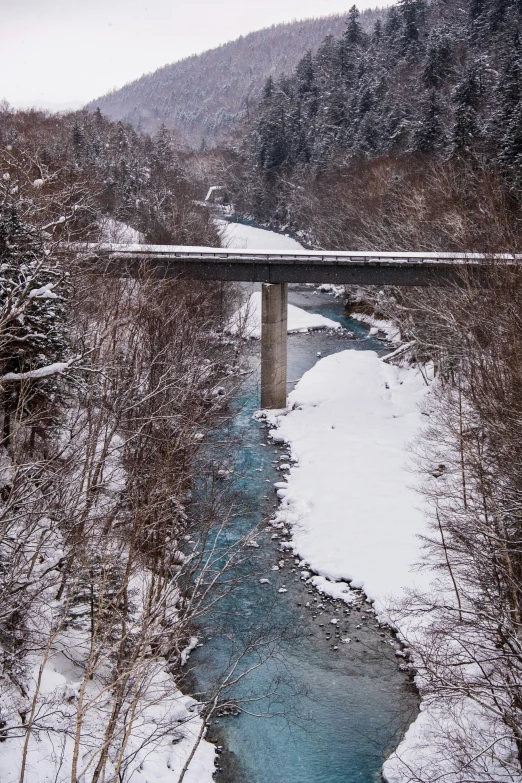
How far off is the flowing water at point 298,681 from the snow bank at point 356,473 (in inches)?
43.9

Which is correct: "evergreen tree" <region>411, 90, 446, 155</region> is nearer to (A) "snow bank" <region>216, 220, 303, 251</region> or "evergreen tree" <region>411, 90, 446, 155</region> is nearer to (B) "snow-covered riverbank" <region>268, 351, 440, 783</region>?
(A) "snow bank" <region>216, 220, 303, 251</region>

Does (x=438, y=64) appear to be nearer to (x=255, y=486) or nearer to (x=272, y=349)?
(x=272, y=349)

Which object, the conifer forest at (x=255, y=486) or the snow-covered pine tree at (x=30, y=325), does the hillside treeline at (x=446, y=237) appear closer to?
the conifer forest at (x=255, y=486)

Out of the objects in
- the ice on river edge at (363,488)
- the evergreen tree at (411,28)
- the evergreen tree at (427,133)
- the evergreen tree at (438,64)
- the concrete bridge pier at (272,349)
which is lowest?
the ice on river edge at (363,488)

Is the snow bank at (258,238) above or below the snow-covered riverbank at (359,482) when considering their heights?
above

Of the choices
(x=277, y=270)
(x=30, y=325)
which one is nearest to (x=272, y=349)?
(x=277, y=270)

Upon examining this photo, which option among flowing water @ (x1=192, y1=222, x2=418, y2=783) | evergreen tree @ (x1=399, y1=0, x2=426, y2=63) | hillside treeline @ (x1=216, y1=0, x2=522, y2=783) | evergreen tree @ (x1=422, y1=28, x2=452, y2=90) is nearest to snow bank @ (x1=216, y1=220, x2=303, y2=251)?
hillside treeline @ (x1=216, y1=0, x2=522, y2=783)

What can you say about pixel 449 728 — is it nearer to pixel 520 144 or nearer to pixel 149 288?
pixel 149 288

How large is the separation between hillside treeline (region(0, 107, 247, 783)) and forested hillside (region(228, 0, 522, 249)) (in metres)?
17.2

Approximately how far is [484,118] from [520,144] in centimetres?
1439

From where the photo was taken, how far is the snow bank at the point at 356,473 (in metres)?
19.1

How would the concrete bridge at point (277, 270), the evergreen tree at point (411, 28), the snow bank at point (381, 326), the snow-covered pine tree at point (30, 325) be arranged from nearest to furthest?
the snow-covered pine tree at point (30, 325) < the concrete bridge at point (277, 270) < the snow bank at point (381, 326) < the evergreen tree at point (411, 28)

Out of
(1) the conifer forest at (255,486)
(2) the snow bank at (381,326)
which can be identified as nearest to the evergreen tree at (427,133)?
(1) the conifer forest at (255,486)

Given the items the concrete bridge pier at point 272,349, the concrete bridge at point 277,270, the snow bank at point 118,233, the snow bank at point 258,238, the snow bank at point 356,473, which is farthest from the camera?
the snow bank at point 258,238
